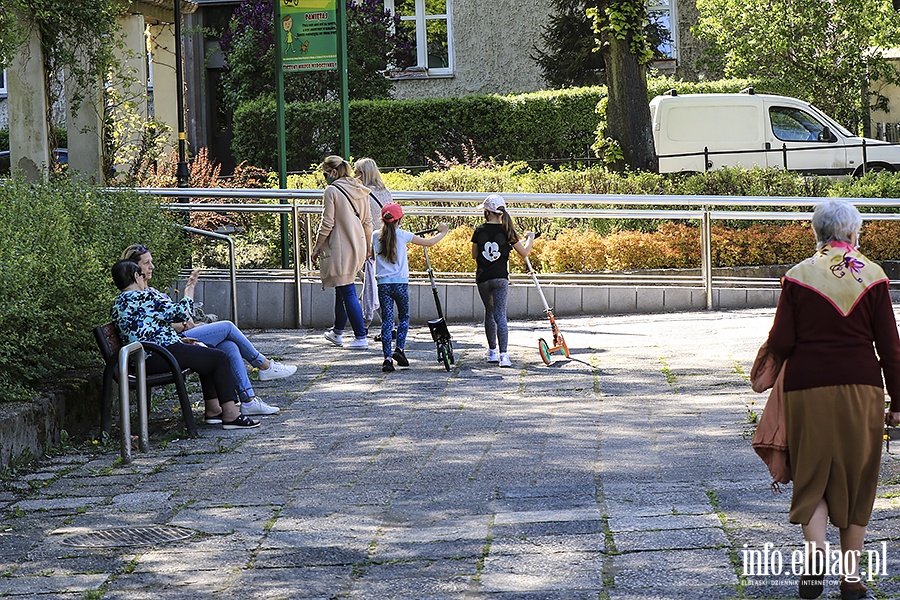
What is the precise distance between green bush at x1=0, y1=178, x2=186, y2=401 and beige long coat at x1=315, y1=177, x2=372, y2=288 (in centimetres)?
144

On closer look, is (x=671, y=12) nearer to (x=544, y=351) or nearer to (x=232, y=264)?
(x=232, y=264)

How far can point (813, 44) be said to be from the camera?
28266 millimetres

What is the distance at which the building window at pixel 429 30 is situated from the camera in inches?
1262

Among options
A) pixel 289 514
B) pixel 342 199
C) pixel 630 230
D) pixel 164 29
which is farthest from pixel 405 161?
pixel 289 514

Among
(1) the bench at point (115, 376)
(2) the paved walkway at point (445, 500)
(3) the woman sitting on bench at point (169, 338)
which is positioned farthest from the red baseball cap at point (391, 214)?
(1) the bench at point (115, 376)

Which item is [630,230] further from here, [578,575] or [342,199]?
[578,575]

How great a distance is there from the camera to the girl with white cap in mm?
10727

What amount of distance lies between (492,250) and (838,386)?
19.5 feet

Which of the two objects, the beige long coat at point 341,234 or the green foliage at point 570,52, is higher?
the green foliage at point 570,52

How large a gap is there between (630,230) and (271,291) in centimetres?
408

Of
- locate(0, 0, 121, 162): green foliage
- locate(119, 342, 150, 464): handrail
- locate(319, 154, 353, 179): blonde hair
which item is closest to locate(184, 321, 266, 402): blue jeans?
locate(119, 342, 150, 464): handrail

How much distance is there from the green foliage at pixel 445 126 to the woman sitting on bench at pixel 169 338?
58.9 feet

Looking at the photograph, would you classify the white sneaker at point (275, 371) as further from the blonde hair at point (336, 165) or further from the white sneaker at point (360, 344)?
the blonde hair at point (336, 165)

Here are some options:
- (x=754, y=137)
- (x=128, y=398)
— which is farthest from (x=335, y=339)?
(x=754, y=137)
